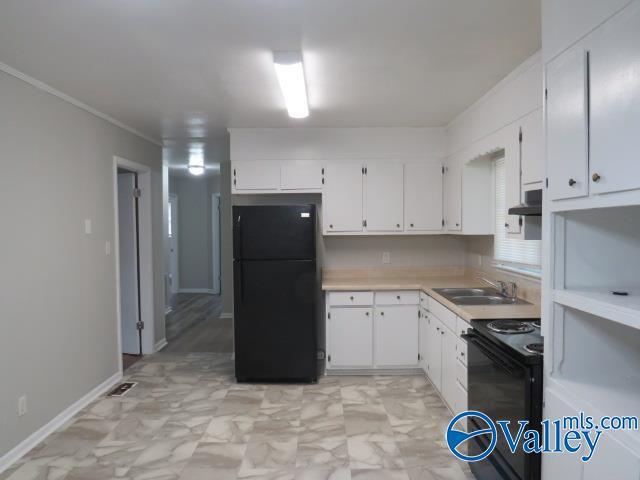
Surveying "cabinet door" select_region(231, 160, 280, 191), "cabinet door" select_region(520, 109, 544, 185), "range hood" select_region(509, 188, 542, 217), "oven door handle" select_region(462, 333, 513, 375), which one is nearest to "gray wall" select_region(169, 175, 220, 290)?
"cabinet door" select_region(231, 160, 280, 191)

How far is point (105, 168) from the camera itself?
3.64 metres

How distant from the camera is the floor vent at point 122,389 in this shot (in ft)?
11.6

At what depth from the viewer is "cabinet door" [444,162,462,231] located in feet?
12.2

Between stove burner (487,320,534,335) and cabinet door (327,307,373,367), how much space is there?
1.60m

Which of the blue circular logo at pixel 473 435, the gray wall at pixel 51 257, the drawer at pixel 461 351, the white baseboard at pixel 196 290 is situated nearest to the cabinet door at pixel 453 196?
the drawer at pixel 461 351

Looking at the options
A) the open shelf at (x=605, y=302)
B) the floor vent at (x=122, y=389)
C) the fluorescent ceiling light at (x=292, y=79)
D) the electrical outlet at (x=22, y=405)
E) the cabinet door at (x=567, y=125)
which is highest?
the fluorescent ceiling light at (x=292, y=79)

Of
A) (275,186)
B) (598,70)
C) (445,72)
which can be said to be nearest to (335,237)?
(275,186)

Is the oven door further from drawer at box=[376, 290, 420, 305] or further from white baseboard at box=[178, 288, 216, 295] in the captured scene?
white baseboard at box=[178, 288, 216, 295]

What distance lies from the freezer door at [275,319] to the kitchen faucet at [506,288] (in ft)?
5.23

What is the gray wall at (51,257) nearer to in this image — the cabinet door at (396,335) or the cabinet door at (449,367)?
the cabinet door at (396,335)

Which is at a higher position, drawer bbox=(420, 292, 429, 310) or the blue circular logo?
drawer bbox=(420, 292, 429, 310)

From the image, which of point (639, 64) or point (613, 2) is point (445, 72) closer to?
point (613, 2)

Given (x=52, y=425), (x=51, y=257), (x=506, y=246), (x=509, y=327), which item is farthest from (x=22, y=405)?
(x=506, y=246)

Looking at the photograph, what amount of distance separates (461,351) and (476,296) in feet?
2.32
